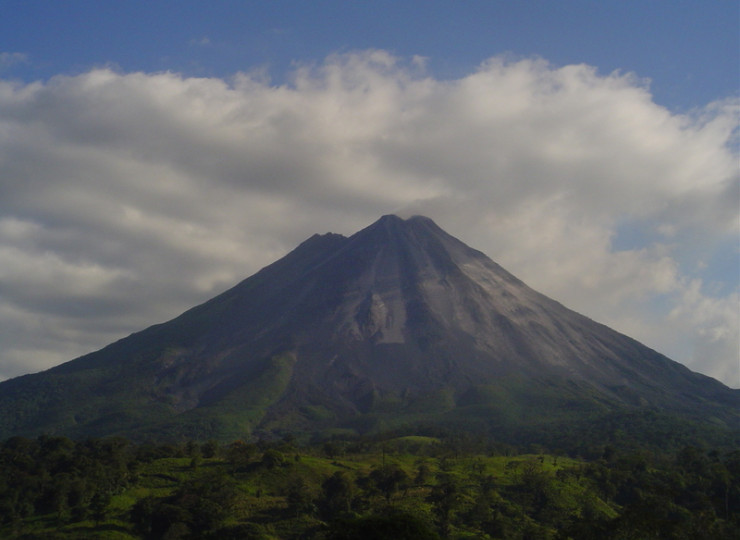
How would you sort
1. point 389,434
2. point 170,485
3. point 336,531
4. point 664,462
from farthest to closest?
point 389,434 → point 664,462 → point 170,485 → point 336,531

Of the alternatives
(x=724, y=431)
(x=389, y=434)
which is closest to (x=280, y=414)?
(x=389, y=434)

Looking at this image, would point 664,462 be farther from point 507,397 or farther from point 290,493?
point 507,397

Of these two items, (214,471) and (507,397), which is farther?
(507,397)

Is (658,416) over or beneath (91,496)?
over

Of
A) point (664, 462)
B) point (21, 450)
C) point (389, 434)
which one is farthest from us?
point (389, 434)

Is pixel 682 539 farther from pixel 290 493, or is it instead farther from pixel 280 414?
pixel 280 414

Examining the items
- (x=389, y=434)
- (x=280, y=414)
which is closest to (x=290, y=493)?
(x=389, y=434)
